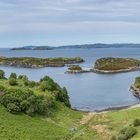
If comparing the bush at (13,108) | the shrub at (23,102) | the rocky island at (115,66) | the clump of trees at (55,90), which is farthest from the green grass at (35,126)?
the rocky island at (115,66)

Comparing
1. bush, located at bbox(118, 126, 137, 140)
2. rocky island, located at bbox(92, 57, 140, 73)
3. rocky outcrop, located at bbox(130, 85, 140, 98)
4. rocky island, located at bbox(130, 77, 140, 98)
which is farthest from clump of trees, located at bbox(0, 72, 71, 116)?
rocky island, located at bbox(92, 57, 140, 73)

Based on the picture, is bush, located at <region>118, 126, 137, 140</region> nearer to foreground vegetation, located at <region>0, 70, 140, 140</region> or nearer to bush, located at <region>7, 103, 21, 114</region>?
foreground vegetation, located at <region>0, 70, 140, 140</region>

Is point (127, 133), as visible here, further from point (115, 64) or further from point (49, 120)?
point (115, 64)

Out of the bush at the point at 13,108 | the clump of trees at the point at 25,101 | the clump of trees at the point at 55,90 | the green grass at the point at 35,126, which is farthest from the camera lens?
the clump of trees at the point at 55,90

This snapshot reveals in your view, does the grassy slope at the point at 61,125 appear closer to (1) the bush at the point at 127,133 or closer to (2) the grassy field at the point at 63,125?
(2) the grassy field at the point at 63,125

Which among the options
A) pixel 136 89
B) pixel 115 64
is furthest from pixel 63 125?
pixel 115 64

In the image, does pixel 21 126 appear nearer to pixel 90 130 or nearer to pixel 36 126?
pixel 36 126

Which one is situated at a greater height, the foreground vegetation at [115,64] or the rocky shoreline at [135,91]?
the foreground vegetation at [115,64]

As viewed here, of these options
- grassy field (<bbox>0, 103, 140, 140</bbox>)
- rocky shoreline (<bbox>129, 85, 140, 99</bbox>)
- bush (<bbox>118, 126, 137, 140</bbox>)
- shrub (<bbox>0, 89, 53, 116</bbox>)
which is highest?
shrub (<bbox>0, 89, 53, 116</bbox>)

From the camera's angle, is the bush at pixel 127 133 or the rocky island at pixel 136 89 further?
the rocky island at pixel 136 89
